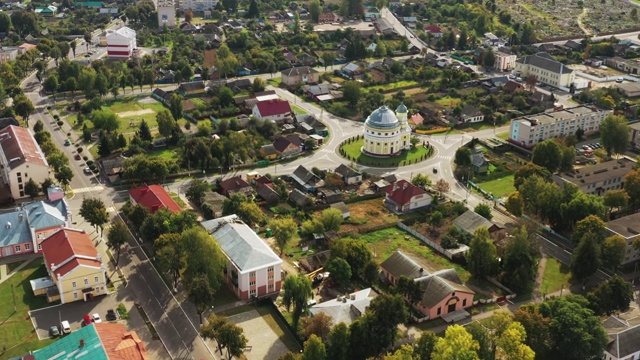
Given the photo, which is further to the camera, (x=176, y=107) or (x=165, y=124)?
(x=176, y=107)

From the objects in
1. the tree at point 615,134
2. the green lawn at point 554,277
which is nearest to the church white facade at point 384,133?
the tree at point 615,134

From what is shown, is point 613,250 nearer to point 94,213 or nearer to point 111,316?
point 111,316

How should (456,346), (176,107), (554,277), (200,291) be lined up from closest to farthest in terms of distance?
1. (456,346)
2. (200,291)
3. (554,277)
4. (176,107)

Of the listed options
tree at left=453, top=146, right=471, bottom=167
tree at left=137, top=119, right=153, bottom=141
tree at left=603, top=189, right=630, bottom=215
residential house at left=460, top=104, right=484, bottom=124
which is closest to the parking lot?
tree at left=137, top=119, right=153, bottom=141

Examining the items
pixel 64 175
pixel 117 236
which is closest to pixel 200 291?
pixel 117 236

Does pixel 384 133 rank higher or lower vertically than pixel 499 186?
higher

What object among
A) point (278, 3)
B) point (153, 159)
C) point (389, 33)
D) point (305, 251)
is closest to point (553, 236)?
point (305, 251)
